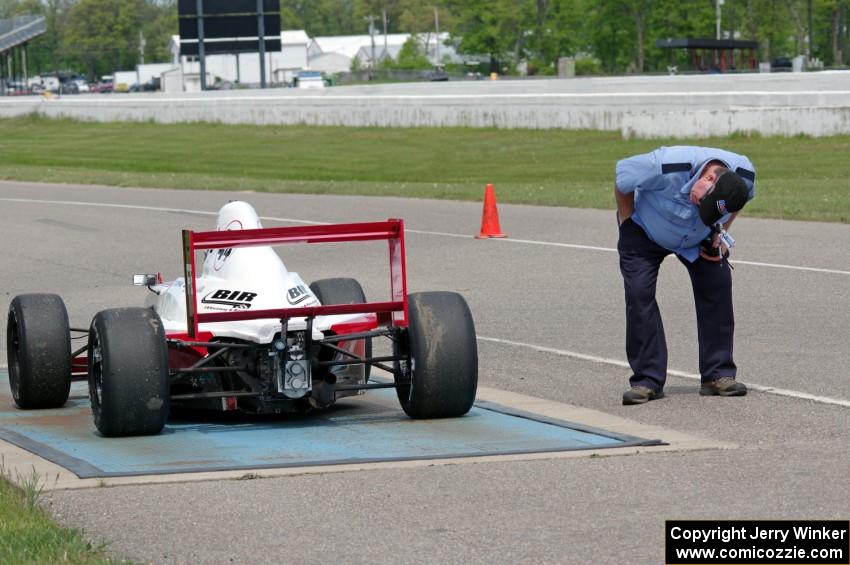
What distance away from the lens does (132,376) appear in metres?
8.05

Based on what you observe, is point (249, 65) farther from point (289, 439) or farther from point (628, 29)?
point (289, 439)

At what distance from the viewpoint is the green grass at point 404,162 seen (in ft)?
83.1

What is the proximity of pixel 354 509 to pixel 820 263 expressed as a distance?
10657 mm

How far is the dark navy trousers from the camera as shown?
9.05 meters

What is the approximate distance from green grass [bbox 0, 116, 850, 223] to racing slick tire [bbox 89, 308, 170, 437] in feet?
45.1

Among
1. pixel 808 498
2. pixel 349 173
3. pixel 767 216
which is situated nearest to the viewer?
pixel 808 498

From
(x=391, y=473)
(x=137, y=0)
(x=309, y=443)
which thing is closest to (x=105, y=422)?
(x=309, y=443)

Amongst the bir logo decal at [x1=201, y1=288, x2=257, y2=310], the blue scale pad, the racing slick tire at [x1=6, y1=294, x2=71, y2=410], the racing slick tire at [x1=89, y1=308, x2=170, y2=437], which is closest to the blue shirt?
the blue scale pad

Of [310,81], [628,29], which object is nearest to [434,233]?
[628,29]

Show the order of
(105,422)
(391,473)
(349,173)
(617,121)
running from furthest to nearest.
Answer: (617,121), (349,173), (105,422), (391,473)

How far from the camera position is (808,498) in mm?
6332

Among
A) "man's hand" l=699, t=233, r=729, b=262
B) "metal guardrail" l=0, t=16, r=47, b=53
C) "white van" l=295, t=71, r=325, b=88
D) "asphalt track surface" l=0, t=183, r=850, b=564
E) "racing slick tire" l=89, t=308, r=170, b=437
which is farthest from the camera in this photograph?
"white van" l=295, t=71, r=325, b=88

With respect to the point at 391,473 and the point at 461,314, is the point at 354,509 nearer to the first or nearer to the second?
the point at 391,473

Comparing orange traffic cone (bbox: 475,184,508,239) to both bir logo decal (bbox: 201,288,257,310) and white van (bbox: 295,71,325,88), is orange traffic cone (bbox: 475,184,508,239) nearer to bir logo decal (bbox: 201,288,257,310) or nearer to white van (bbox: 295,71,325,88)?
bir logo decal (bbox: 201,288,257,310)
